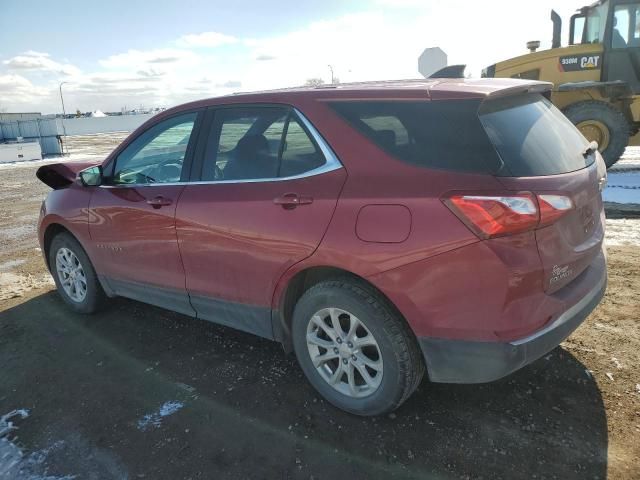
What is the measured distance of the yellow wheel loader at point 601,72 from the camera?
8242 millimetres

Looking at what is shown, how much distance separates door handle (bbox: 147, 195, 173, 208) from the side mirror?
0.78m

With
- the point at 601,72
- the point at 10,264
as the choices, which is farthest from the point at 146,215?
the point at 601,72

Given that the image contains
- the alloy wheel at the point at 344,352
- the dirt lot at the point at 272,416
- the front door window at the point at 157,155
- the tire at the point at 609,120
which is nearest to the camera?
the dirt lot at the point at 272,416

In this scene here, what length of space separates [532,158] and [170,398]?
2472mm

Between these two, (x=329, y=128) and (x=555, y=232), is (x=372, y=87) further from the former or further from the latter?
(x=555, y=232)

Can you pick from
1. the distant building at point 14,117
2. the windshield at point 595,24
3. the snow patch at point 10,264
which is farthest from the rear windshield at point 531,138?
the distant building at point 14,117

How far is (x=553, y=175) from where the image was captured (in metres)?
2.31

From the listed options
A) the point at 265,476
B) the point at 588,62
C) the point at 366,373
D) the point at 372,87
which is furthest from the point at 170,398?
the point at 588,62

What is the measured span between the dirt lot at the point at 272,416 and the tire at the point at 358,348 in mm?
155

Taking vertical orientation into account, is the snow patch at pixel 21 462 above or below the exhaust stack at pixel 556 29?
below

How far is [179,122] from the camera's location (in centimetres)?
345

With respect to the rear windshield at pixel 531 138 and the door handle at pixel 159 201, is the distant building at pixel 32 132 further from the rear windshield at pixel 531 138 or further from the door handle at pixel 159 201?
the rear windshield at pixel 531 138

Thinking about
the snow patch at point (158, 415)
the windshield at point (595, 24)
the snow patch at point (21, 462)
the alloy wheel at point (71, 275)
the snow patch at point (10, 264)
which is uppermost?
the windshield at point (595, 24)

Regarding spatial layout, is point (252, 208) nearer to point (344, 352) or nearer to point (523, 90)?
point (344, 352)
